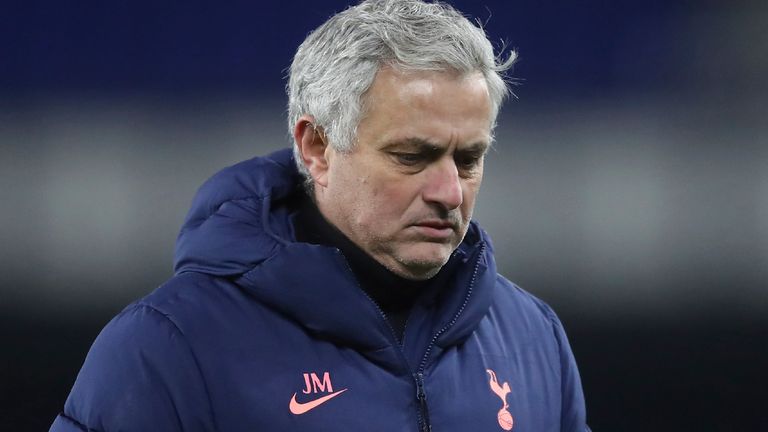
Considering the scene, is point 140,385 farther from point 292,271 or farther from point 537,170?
point 537,170

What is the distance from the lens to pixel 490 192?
10.5 feet

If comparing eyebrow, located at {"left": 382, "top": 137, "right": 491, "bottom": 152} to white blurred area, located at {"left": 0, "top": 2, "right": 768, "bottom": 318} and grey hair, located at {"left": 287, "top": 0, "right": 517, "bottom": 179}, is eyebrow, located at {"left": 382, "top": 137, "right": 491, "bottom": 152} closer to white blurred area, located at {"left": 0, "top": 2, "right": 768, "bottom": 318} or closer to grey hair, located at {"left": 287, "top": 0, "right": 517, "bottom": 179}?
grey hair, located at {"left": 287, "top": 0, "right": 517, "bottom": 179}

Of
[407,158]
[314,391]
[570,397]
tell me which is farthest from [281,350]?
[570,397]

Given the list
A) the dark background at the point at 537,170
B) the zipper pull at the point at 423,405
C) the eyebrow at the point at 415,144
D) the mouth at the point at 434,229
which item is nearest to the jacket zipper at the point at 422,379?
the zipper pull at the point at 423,405

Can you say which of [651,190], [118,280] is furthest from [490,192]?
[118,280]

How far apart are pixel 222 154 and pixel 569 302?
1.06 metres

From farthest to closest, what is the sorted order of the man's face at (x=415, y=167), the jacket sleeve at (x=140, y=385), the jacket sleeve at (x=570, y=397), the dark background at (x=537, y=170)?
the dark background at (x=537, y=170), the jacket sleeve at (x=570, y=397), the man's face at (x=415, y=167), the jacket sleeve at (x=140, y=385)

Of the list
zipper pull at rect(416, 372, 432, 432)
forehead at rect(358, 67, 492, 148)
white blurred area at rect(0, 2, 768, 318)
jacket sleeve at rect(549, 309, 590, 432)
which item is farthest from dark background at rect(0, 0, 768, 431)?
zipper pull at rect(416, 372, 432, 432)

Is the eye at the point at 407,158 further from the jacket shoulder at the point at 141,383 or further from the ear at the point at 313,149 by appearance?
the jacket shoulder at the point at 141,383

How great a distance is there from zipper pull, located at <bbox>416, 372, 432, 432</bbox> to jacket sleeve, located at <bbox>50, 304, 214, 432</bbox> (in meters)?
0.24

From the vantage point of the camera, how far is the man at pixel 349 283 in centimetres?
124

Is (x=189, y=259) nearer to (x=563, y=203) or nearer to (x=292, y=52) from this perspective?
A: (x=292, y=52)

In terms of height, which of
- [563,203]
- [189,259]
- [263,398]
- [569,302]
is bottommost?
[569,302]

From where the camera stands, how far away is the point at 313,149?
4.63 feet
